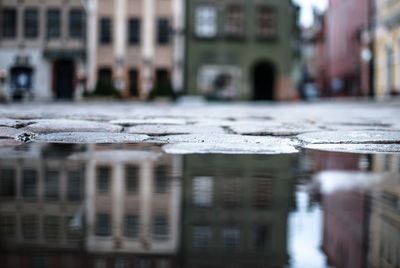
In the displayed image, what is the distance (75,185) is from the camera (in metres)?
1.47

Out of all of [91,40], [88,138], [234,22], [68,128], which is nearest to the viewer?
[88,138]

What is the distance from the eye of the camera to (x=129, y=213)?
1.13 m

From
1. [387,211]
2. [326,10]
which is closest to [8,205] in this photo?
[387,211]

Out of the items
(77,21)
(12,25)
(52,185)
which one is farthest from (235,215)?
(12,25)

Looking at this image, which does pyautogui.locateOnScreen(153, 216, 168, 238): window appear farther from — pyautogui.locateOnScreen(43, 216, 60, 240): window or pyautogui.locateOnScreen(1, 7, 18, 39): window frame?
pyautogui.locateOnScreen(1, 7, 18, 39): window frame

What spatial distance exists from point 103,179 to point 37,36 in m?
25.9

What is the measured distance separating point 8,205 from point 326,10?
148 feet

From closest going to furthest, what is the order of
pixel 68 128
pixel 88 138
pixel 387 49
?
pixel 88 138
pixel 68 128
pixel 387 49

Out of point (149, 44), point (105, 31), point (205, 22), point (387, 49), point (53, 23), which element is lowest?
point (387, 49)

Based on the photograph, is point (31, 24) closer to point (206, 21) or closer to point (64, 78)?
point (64, 78)

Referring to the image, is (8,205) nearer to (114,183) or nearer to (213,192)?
(114,183)

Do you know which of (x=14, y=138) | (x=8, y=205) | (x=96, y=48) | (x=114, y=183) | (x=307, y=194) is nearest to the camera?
(x=8, y=205)

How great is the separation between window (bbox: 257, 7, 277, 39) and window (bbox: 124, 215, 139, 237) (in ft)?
84.8

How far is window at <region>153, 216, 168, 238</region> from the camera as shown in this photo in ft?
3.28
